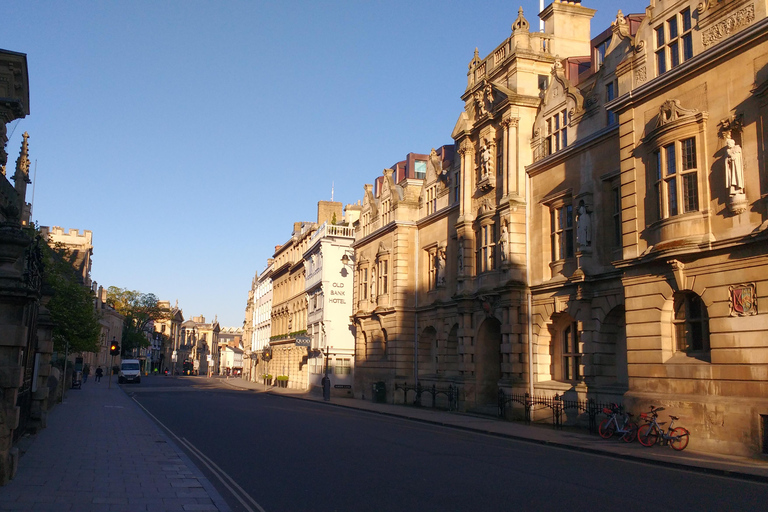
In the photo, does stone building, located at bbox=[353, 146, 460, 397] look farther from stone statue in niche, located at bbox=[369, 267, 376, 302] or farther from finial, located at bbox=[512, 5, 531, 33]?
finial, located at bbox=[512, 5, 531, 33]

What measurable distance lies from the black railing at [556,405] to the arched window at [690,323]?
12.1 ft

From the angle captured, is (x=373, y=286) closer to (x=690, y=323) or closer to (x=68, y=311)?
(x=68, y=311)

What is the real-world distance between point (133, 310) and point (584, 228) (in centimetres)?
11166

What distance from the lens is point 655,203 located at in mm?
19484

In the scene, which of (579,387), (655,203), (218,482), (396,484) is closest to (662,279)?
(655,203)

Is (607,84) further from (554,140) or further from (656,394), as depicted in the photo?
(656,394)

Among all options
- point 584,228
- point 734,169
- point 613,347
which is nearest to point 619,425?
point 613,347

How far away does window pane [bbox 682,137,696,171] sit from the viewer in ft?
60.8

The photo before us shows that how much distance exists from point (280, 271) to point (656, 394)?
6254 cm

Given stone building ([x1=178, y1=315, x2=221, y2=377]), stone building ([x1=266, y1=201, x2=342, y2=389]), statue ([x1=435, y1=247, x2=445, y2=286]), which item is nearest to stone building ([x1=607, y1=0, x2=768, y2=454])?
statue ([x1=435, y1=247, x2=445, y2=286])

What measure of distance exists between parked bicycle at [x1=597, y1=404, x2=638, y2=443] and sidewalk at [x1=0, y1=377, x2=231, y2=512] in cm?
1188

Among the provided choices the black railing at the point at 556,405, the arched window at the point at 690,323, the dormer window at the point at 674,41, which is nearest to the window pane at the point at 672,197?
the arched window at the point at 690,323

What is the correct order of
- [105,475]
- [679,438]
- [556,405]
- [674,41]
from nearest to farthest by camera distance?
[105,475]
[679,438]
[674,41]
[556,405]

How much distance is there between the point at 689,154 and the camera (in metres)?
18.7
